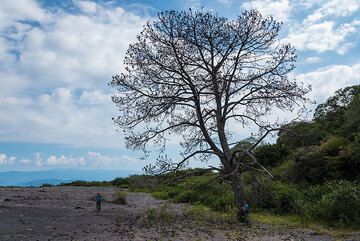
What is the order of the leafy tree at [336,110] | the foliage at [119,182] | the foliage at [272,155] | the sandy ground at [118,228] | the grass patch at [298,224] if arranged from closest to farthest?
the sandy ground at [118,228] → the grass patch at [298,224] → the leafy tree at [336,110] → the foliage at [272,155] → the foliage at [119,182]

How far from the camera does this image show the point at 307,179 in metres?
30.8

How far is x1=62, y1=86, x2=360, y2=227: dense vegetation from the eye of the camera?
20375mm

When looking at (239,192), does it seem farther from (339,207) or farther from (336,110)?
(336,110)

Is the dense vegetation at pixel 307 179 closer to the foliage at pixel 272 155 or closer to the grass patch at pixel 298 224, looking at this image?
the foliage at pixel 272 155

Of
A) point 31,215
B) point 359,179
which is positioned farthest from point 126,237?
point 359,179

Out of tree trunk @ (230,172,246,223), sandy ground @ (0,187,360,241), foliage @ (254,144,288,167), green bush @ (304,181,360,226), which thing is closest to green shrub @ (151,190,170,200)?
foliage @ (254,144,288,167)

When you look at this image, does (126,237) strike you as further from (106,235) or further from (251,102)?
(251,102)

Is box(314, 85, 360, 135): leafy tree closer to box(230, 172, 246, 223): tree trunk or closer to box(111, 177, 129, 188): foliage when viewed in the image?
box(230, 172, 246, 223): tree trunk

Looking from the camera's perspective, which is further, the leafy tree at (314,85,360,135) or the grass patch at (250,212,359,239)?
the leafy tree at (314,85,360,135)

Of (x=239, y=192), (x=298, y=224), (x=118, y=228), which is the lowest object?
(x=298, y=224)

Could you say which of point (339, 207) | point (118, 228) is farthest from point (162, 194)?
point (118, 228)

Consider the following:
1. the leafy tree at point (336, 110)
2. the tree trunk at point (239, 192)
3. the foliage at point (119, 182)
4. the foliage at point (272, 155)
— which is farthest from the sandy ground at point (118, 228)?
the foliage at point (119, 182)

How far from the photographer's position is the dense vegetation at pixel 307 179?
20375mm

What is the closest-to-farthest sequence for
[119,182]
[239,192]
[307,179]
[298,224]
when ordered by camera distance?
[239,192], [298,224], [307,179], [119,182]
